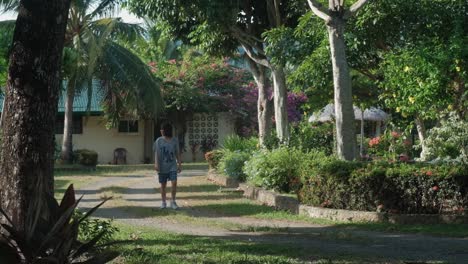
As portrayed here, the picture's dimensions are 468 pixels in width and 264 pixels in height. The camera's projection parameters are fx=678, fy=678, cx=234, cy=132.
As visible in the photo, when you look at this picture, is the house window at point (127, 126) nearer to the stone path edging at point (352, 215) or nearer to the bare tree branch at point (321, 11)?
the stone path edging at point (352, 215)

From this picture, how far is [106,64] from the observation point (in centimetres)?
2664

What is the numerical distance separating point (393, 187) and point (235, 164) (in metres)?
8.43

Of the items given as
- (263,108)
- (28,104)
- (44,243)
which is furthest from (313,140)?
(44,243)

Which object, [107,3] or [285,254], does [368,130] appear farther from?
[285,254]

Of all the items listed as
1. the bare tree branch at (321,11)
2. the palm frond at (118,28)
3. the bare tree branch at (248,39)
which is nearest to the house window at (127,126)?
the palm frond at (118,28)

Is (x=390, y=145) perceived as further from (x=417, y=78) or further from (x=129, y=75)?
(x=417, y=78)

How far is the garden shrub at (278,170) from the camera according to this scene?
48.8ft

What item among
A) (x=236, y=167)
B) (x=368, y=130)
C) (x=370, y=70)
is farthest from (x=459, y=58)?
(x=368, y=130)

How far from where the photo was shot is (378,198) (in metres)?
11.1

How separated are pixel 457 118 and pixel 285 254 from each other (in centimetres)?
1046

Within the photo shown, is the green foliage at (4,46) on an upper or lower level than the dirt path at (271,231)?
upper

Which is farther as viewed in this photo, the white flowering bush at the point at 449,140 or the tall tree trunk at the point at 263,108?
the tall tree trunk at the point at 263,108

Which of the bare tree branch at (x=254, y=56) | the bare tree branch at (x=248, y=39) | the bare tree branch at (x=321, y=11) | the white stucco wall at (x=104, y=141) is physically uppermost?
the bare tree branch at (x=248, y=39)

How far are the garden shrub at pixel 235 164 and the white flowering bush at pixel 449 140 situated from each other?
A: 16.3 ft
